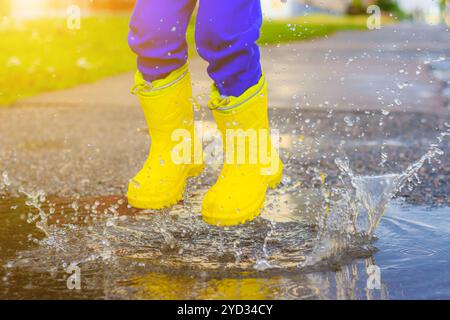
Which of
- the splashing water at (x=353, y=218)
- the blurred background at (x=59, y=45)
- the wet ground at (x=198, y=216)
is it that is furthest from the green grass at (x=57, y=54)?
the splashing water at (x=353, y=218)

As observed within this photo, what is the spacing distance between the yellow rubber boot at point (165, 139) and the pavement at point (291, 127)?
0.69 metres

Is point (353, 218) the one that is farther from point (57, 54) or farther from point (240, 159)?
point (57, 54)

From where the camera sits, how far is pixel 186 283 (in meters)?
2.57

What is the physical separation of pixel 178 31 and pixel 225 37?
241mm

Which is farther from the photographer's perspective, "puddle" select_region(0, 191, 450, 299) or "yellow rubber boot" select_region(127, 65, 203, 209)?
"yellow rubber boot" select_region(127, 65, 203, 209)

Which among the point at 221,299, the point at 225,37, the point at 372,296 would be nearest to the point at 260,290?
the point at 221,299

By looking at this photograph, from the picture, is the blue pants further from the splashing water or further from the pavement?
the pavement

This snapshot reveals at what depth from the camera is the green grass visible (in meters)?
7.80

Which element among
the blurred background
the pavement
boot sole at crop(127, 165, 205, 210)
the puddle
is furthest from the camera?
the blurred background

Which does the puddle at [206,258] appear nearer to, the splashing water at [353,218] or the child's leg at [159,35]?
the splashing water at [353,218]

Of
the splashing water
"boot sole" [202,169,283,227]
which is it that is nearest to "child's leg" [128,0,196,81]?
"boot sole" [202,169,283,227]

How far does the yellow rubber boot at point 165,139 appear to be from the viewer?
10.5 ft

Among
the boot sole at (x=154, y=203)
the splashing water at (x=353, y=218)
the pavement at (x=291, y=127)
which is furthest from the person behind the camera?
the pavement at (x=291, y=127)

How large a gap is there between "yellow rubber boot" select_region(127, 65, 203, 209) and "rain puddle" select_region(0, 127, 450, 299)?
0.38 ft
